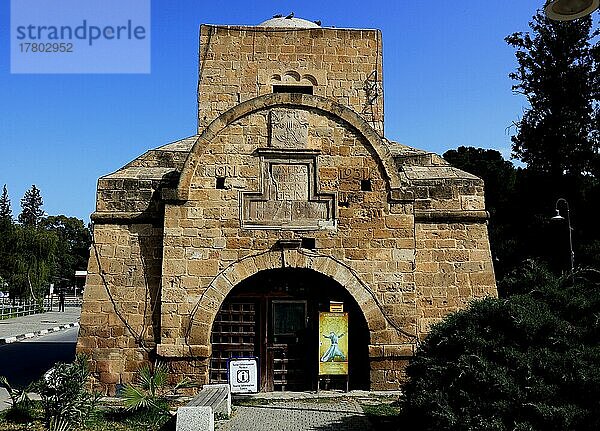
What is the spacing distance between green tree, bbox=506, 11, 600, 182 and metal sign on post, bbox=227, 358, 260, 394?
64.9 ft

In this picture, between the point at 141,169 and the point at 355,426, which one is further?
the point at 141,169

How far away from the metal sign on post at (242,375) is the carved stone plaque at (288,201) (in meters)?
2.34

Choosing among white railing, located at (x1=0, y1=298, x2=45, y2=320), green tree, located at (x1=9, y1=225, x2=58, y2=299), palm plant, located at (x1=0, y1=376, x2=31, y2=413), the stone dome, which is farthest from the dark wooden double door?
green tree, located at (x1=9, y1=225, x2=58, y2=299)

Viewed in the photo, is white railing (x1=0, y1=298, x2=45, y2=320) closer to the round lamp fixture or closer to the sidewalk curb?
the sidewalk curb

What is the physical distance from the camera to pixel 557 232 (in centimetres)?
A: 2703

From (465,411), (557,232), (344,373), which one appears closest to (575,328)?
(465,411)

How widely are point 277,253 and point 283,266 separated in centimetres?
25

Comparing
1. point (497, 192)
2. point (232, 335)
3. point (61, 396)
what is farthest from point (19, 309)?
point (61, 396)

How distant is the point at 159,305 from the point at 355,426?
4.57 m

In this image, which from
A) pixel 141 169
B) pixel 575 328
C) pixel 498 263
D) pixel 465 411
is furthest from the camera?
pixel 498 263

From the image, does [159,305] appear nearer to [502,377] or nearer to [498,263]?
[502,377]

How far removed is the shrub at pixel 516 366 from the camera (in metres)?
6.03

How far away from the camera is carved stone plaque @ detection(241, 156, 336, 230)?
1167 cm

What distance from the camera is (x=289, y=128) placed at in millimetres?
11953
